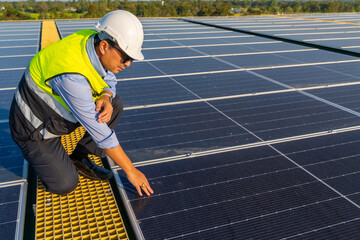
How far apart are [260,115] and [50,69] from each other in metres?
3.65

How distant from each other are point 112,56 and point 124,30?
0.26 meters

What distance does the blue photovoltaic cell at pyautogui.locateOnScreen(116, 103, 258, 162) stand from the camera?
4.34 metres

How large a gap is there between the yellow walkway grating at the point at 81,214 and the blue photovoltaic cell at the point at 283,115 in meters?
2.46

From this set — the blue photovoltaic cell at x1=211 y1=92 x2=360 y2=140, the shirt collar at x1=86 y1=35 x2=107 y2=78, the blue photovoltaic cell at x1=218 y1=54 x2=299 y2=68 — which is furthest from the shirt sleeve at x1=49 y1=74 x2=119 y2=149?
the blue photovoltaic cell at x1=218 y1=54 x2=299 y2=68

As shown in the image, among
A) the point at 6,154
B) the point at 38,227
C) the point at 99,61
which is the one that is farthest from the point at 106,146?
the point at 6,154

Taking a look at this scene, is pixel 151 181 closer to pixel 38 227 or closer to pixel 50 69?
pixel 38 227

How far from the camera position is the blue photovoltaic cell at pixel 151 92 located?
613 cm

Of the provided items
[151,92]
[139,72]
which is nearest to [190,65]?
[139,72]

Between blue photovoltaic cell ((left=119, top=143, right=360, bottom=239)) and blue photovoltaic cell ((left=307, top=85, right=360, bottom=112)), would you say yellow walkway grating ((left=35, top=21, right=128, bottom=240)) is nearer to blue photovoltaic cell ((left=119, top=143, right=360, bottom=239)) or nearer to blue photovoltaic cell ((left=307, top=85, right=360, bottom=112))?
blue photovoltaic cell ((left=119, top=143, right=360, bottom=239))

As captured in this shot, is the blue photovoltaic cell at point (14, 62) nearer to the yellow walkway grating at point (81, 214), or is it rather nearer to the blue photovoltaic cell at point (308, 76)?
the yellow walkway grating at point (81, 214)

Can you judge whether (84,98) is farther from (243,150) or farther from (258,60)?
(258,60)

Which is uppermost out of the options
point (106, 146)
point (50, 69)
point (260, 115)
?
point (50, 69)

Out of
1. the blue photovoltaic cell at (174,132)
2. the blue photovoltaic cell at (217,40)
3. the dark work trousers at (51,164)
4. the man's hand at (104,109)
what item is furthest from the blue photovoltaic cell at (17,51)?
the man's hand at (104,109)

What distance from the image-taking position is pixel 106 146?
114 inches
